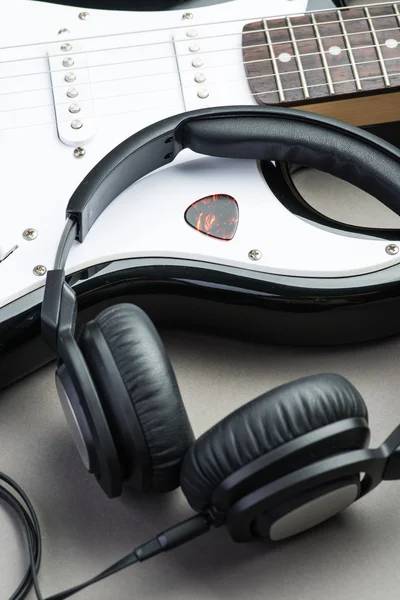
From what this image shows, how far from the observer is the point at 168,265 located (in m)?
0.98

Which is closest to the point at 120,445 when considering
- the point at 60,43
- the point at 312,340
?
the point at 312,340

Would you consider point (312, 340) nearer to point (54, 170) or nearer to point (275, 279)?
point (275, 279)

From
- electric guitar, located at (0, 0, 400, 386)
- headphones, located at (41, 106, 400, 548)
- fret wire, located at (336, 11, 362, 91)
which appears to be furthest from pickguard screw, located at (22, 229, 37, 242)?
fret wire, located at (336, 11, 362, 91)

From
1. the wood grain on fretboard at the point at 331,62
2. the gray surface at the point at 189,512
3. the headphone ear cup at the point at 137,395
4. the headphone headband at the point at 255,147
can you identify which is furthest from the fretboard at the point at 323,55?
the headphone ear cup at the point at 137,395

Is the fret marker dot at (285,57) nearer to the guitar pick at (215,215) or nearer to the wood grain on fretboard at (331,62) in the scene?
the wood grain on fretboard at (331,62)

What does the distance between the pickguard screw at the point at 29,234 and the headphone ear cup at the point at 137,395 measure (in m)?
0.23

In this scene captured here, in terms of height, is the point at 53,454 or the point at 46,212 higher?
the point at 46,212

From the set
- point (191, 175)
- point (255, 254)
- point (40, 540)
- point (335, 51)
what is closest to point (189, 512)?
point (40, 540)

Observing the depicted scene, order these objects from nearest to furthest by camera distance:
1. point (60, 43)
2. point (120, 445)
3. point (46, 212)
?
point (120, 445), point (46, 212), point (60, 43)

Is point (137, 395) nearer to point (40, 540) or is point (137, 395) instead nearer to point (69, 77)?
point (40, 540)

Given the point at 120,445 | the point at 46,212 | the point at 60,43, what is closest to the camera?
the point at 120,445

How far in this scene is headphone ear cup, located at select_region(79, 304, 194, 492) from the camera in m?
0.76

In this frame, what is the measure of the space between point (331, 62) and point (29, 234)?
49 centimetres

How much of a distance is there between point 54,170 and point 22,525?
455mm
